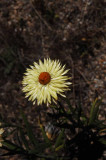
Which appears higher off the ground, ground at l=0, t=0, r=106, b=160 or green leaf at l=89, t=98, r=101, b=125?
ground at l=0, t=0, r=106, b=160

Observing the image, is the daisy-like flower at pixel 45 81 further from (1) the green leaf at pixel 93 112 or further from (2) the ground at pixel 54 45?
(2) the ground at pixel 54 45

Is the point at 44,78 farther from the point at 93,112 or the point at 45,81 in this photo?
the point at 93,112

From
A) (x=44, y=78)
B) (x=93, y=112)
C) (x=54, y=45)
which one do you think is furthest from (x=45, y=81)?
(x=54, y=45)

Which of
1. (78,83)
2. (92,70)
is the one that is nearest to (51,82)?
(78,83)

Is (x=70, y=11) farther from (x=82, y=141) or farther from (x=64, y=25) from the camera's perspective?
(x=82, y=141)

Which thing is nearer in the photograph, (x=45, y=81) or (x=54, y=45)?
(x=45, y=81)

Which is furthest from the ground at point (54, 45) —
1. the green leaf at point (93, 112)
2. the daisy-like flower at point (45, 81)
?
the daisy-like flower at point (45, 81)

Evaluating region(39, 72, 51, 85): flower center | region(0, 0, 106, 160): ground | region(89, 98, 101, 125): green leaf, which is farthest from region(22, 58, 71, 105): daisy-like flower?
region(0, 0, 106, 160): ground

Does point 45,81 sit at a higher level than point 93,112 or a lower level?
higher

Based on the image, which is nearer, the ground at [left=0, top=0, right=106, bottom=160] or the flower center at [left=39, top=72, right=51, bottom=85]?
the flower center at [left=39, top=72, right=51, bottom=85]

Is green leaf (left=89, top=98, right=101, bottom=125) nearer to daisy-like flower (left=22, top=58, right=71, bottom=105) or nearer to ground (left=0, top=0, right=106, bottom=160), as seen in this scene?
daisy-like flower (left=22, top=58, right=71, bottom=105)
